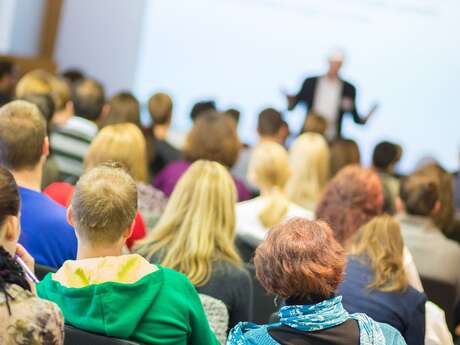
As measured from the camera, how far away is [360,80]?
8500mm

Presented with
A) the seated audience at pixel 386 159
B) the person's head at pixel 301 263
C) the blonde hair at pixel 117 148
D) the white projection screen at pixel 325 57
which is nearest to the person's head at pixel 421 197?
the seated audience at pixel 386 159

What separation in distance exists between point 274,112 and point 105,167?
3.58 meters

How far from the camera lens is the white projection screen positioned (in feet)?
27.2

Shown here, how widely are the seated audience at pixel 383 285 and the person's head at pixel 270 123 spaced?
9.70 ft

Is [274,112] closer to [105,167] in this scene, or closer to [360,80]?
[360,80]

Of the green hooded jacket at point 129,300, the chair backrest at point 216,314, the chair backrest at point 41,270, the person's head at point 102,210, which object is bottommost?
the chair backrest at point 216,314

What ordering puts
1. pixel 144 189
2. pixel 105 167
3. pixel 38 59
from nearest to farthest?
1. pixel 105 167
2. pixel 144 189
3. pixel 38 59

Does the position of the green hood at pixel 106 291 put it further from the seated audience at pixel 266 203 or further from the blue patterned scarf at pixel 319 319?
the seated audience at pixel 266 203

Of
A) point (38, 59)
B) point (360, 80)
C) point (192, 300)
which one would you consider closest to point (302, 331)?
point (192, 300)

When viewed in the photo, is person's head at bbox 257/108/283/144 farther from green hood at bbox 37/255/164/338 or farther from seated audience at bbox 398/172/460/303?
green hood at bbox 37/255/164/338

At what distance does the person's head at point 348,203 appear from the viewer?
3670mm

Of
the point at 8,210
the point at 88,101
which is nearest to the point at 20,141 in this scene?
the point at 8,210

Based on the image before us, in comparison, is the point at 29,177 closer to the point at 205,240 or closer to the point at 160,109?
the point at 205,240

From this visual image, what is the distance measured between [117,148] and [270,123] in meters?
2.23
